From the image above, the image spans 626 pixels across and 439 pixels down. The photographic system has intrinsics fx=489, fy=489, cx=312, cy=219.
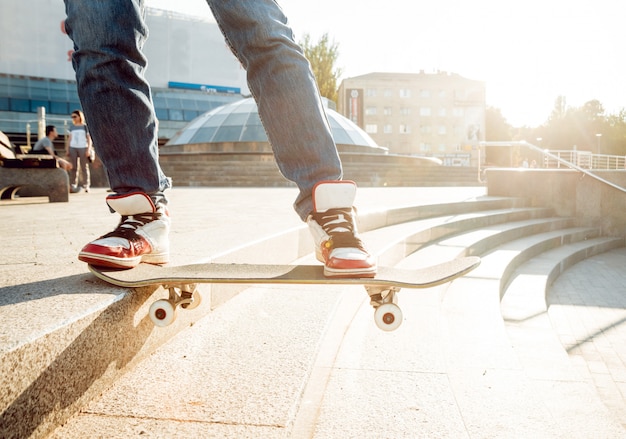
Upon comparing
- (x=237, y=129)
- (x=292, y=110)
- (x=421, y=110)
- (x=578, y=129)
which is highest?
(x=421, y=110)

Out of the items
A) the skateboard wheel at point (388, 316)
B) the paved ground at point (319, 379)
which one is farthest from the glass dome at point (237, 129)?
the skateboard wheel at point (388, 316)

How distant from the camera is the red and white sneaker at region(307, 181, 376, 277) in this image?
1532 mm

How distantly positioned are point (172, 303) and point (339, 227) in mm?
588

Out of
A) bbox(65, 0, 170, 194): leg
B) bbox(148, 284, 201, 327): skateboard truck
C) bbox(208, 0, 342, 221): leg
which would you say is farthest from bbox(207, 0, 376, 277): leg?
bbox(148, 284, 201, 327): skateboard truck

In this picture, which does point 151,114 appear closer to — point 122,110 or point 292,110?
point 122,110

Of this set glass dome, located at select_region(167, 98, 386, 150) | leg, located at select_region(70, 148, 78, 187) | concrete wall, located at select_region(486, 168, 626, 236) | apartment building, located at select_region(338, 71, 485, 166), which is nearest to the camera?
concrete wall, located at select_region(486, 168, 626, 236)

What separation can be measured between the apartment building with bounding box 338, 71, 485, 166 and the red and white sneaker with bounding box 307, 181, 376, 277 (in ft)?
215

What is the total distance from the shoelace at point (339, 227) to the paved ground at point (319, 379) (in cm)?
34

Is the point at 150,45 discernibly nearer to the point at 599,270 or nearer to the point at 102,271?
the point at 599,270

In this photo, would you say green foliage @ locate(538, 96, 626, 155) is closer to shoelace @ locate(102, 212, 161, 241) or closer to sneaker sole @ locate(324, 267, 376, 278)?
sneaker sole @ locate(324, 267, 376, 278)

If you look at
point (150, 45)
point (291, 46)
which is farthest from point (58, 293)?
point (150, 45)

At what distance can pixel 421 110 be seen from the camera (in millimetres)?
67250

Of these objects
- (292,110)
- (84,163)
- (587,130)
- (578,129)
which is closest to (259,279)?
(292,110)

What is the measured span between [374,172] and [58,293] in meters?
16.3
